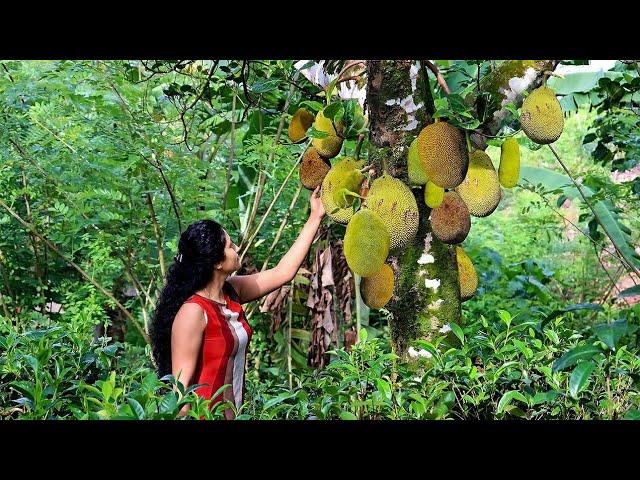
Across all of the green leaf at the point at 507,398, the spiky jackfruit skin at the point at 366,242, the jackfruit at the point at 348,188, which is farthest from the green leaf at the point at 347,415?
the jackfruit at the point at 348,188

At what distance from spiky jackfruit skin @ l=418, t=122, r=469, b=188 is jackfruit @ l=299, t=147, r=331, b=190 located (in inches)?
12.8

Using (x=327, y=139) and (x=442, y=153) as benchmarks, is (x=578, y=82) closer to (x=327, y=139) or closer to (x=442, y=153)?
(x=327, y=139)

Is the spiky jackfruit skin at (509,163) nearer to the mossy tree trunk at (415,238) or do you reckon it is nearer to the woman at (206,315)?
the mossy tree trunk at (415,238)

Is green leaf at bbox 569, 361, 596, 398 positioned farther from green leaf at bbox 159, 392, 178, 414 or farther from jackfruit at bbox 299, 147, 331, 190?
jackfruit at bbox 299, 147, 331, 190

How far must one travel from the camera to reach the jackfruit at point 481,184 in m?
1.58

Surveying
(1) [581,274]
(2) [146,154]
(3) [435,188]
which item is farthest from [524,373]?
(1) [581,274]

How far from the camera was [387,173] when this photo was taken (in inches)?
56.9

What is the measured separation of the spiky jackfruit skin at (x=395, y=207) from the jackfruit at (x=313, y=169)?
0.30m

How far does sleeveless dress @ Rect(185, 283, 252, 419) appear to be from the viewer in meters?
1.67
